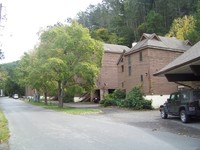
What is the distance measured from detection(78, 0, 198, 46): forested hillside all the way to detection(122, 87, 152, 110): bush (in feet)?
87.9

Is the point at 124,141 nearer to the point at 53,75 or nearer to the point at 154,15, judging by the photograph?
the point at 53,75

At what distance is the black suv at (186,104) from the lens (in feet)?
65.5

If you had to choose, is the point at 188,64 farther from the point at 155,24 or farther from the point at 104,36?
the point at 104,36

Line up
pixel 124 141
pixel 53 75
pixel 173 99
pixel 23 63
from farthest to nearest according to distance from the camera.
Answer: pixel 23 63
pixel 53 75
pixel 173 99
pixel 124 141

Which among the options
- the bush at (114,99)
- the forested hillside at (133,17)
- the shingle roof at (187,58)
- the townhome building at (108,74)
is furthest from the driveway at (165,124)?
the forested hillside at (133,17)

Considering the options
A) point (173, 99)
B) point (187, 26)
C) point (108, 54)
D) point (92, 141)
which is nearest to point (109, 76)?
point (108, 54)

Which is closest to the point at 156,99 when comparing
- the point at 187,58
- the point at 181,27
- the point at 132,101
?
the point at 132,101

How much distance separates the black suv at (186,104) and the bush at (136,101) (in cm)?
1405

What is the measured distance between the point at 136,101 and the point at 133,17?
170ft

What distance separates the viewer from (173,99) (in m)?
22.2

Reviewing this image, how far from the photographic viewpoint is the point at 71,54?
133 feet

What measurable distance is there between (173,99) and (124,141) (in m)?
10.4

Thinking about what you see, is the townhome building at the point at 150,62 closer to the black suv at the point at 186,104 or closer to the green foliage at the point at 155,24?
the black suv at the point at 186,104

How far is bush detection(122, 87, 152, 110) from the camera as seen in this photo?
36.6 m
